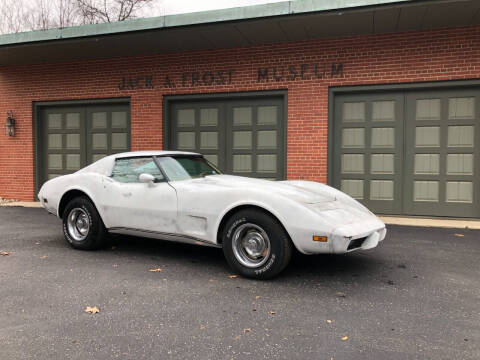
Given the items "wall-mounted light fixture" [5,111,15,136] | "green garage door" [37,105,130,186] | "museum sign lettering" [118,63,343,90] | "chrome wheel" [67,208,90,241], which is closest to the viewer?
"chrome wheel" [67,208,90,241]

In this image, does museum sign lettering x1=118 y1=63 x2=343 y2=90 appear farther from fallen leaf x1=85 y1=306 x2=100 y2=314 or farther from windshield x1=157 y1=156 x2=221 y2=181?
fallen leaf x1=85 y1=306 x2=100 y2=314

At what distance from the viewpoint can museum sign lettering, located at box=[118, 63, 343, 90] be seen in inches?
333

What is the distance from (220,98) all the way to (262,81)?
109cm

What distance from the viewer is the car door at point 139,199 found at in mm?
4477

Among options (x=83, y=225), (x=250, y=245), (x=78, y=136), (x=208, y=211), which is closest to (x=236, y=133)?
(x=78, y=136)

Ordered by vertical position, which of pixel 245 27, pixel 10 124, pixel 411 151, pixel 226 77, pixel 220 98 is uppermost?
pixel 245 27

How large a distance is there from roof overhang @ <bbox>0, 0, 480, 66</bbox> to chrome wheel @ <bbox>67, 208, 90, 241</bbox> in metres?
4.34

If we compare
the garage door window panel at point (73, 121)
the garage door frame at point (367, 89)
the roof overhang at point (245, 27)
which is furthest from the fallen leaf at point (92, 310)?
the garage door window panel at point (73, 121)

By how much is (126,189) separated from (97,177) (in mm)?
576

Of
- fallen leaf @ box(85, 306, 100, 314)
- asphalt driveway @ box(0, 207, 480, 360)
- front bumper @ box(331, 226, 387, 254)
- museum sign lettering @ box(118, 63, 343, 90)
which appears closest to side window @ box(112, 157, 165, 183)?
asphalt driveway @ box(0, 207, 480, 360)

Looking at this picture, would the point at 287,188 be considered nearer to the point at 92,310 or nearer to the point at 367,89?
the point at 92,310

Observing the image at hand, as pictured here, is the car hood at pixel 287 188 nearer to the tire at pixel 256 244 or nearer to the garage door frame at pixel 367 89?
the tire at pixel 256 244

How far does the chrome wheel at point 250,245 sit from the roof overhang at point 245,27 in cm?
470

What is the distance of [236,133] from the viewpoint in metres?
9.30
